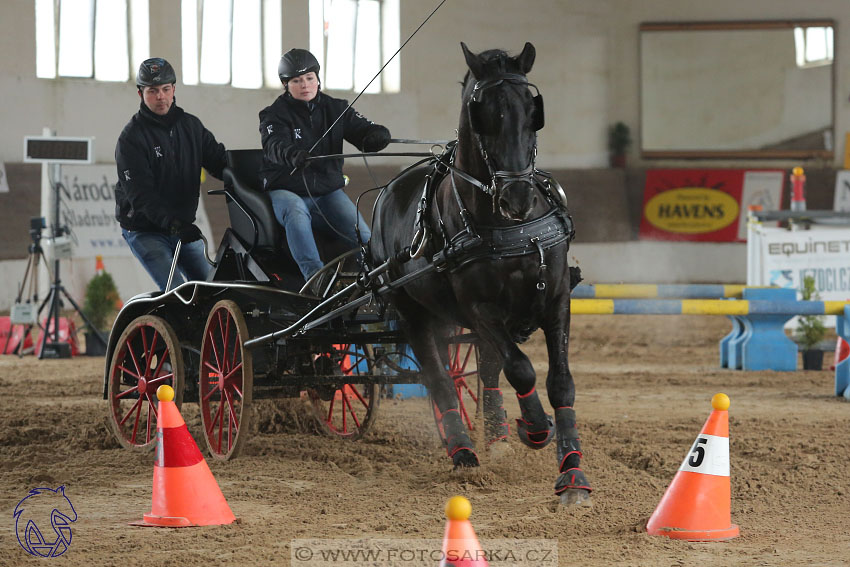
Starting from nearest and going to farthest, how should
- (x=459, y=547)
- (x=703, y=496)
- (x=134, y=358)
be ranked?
(x=459, y=547) < (x=703, y=496) < (x=134, y=358)

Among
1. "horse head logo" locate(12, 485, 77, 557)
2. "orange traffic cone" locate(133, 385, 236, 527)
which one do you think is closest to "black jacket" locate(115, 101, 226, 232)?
"horse head logo" locate(12, 485, 77, 557)

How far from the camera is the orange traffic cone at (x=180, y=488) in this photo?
4082mm

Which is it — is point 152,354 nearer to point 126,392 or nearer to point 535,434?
point 126,392

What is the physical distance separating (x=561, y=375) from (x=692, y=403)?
12.0 ft

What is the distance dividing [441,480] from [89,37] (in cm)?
1193

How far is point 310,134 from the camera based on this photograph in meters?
5.64

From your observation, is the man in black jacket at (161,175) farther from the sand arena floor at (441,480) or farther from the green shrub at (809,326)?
the green shrub at (809,326)

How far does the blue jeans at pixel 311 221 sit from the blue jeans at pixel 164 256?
2.62ft

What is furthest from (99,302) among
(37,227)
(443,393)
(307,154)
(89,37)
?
(443,393)

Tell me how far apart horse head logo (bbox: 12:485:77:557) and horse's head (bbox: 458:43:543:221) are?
6.38ft

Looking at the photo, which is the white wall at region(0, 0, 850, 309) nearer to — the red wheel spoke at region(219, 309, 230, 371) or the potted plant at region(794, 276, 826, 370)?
the potted plant at region(794, 276, 826, 370)

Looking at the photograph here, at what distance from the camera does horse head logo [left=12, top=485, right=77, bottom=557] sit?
3.79 meters

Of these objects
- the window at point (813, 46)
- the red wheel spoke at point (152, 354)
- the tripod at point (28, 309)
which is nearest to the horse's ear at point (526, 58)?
the red wheel spoke at point (152, 354)

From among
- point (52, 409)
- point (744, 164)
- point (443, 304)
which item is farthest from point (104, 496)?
point (744, 164)
